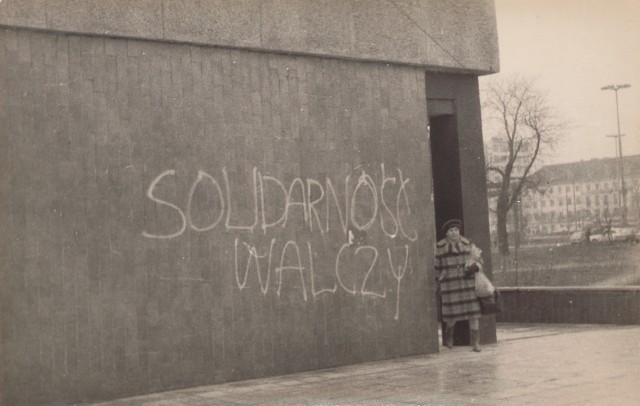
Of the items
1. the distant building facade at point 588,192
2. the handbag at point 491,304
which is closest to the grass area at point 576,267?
the distant building facade at point 588,192

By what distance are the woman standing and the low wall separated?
3898 millimetres

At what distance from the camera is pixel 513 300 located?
15.2 metres

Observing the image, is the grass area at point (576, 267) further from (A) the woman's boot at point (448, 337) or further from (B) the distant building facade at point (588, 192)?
(A) the woman's boot at point (448, 337)

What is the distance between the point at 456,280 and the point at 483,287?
35cm

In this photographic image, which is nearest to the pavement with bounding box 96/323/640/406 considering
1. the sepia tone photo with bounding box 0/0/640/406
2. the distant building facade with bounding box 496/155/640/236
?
the sepia tone photo with bounding box 0/0/640/406

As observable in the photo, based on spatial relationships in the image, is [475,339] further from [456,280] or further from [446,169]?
[446,169]

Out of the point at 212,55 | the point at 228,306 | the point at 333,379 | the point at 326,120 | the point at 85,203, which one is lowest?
the point at 333,379

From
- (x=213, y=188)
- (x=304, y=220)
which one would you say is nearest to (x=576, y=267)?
(x=304, y=220)

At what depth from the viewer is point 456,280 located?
11.0 meters

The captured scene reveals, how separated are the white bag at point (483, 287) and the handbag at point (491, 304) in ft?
0.18

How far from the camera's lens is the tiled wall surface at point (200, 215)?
26.0ft

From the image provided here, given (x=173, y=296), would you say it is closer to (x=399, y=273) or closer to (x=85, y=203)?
(x=85, y=203)

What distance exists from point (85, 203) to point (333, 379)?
3073 mm

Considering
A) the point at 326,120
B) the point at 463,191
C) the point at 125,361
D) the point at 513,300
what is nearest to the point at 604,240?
the point at 513,300
